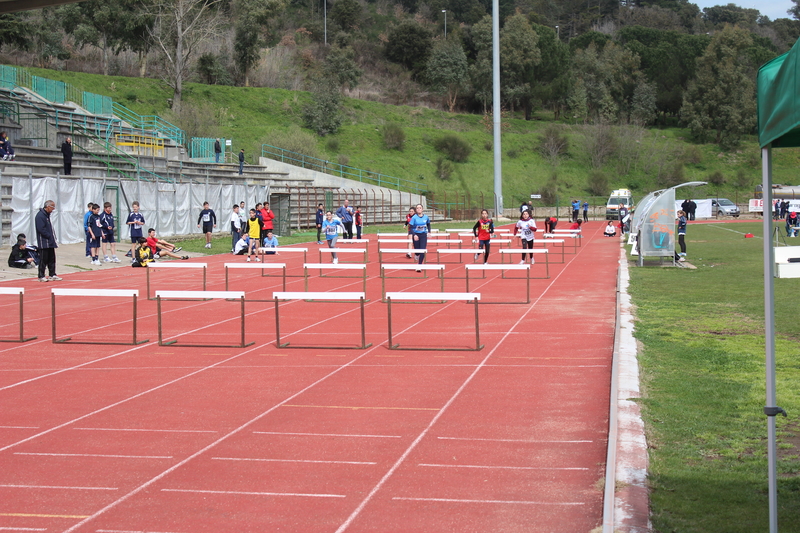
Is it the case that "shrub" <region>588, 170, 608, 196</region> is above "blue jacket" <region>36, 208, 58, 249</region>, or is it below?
above

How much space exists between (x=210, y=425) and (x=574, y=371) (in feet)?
15.0

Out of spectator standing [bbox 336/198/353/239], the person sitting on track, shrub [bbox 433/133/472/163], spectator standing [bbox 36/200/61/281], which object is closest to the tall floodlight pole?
spectator standing [bbox 336/198/353/239]

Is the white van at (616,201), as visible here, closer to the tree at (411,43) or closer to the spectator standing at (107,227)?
the tree at (411,43)

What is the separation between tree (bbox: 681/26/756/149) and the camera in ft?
302

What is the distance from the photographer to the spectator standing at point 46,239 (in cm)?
2072

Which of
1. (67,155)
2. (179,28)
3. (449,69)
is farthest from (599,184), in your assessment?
(67,155)

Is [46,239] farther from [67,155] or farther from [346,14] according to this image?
[346,14]

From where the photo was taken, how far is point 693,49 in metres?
105

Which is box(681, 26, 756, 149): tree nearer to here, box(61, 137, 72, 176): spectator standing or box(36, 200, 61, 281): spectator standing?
box(61, 137, 72, 176): spectator standing

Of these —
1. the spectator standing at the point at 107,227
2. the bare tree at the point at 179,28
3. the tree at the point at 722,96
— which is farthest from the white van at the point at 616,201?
the spectator standing at the point at 107,227

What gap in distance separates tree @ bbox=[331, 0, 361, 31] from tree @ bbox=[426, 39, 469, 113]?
13.2 meters

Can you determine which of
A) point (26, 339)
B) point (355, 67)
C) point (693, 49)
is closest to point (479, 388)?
point (26, 339)

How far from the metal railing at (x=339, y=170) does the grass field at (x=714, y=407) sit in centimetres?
4707

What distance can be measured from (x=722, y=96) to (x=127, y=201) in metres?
77.8
